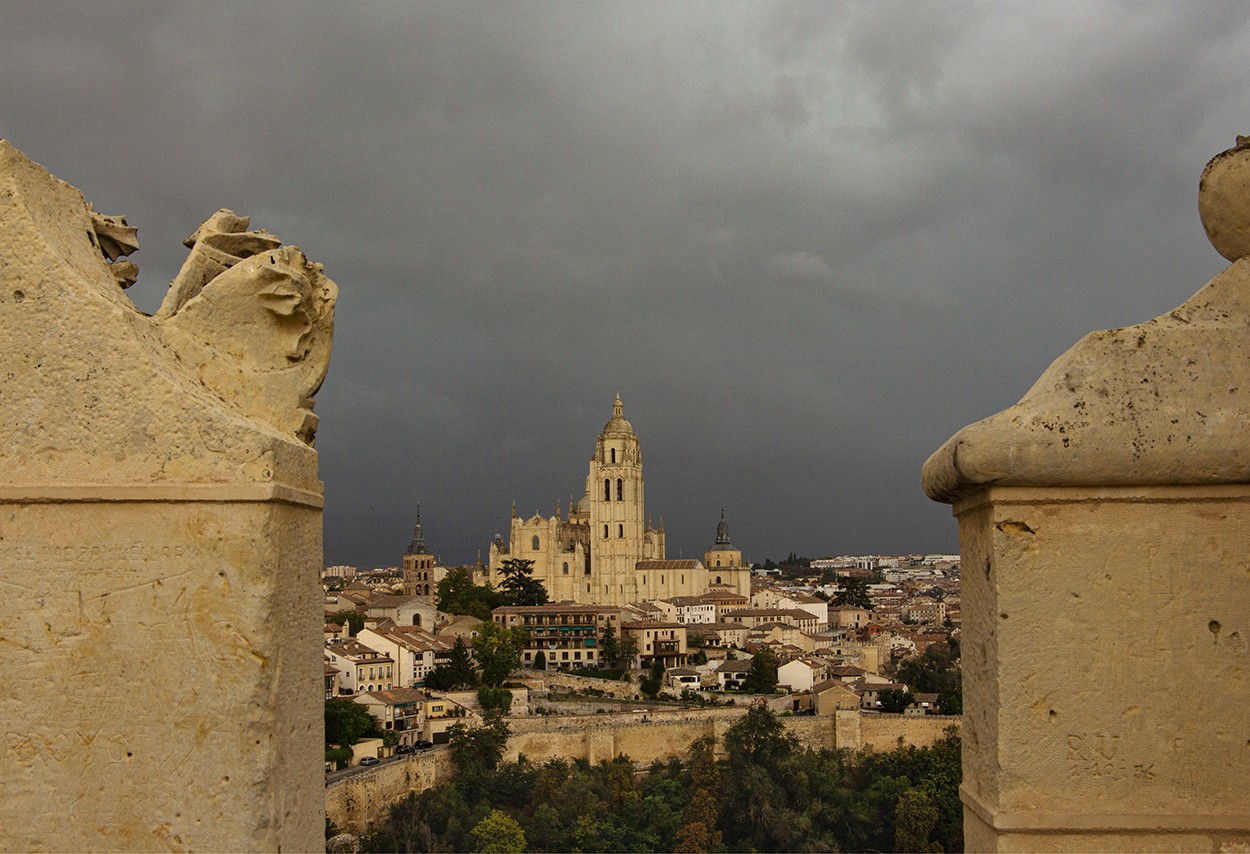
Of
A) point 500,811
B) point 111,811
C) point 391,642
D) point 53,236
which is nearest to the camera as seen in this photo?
point 111,811

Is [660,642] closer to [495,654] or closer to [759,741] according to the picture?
[495,654]

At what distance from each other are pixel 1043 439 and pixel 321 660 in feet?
5.22

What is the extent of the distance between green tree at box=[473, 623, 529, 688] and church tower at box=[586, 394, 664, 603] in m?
25.8

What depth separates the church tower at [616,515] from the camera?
78.2 meters

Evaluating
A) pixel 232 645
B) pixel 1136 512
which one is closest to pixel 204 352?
pixel 232 645

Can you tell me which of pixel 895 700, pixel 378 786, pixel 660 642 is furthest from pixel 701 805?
pixel 660 642

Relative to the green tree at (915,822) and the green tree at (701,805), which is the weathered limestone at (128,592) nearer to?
the green tree at (701,805)

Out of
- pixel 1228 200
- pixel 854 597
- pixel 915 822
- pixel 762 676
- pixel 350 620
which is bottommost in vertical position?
pixel 915 822

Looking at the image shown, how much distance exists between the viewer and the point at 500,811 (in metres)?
35.3

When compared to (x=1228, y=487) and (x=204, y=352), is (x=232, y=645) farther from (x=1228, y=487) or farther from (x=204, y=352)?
(x=1228, y=487)

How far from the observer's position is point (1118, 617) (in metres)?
2.43

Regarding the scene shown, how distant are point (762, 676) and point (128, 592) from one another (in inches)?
2019

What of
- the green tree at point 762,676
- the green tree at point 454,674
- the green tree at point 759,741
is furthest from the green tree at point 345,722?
the green tree at point 762,676

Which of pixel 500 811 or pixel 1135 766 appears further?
pixel 500 811
